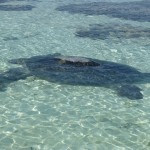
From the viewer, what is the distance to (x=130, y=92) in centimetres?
1656

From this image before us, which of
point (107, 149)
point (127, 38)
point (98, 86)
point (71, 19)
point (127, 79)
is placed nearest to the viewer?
point (107, 149)

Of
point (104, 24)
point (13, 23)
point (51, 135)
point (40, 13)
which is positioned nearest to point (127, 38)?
point (104, 24)

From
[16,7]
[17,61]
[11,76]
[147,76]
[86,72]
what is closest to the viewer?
[11,76]

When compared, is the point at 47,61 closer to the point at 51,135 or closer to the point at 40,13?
the point at 51,135

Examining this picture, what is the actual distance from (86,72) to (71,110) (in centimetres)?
467

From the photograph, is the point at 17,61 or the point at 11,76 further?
the point at 17,61

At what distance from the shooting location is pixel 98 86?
1730 cm

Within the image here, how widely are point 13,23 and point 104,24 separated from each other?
870 cm

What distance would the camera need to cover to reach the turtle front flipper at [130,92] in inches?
637

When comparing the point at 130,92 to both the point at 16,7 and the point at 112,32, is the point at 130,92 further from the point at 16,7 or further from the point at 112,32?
the point at 16,7

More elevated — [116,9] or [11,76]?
[11,76]

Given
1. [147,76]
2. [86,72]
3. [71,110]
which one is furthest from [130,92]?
[71,110]

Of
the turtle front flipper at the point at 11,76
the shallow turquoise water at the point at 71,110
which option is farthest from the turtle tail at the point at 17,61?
the turtle front flipper at the point at 11,76

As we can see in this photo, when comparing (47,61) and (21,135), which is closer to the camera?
(21,135)
